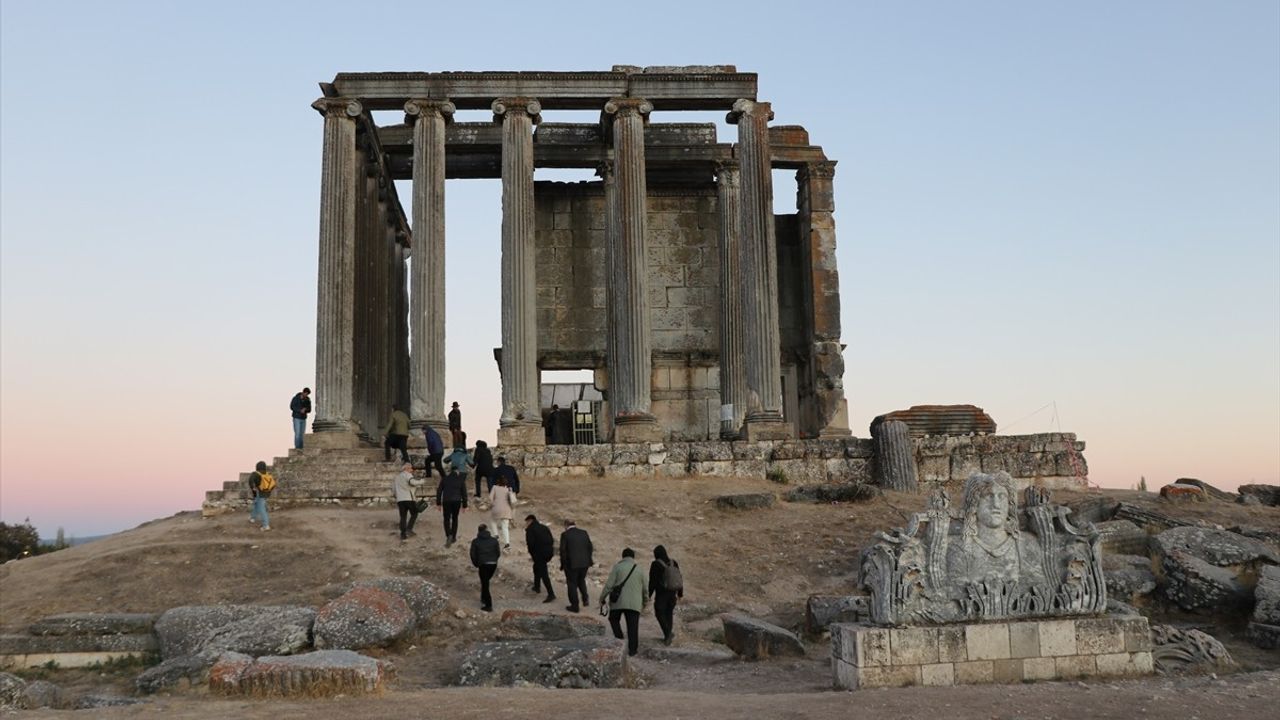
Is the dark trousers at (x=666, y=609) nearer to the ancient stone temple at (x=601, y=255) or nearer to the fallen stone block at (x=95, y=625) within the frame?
the fallen stone block at (x=95, y=625)

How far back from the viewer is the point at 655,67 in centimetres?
2669

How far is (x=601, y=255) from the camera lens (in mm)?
31812

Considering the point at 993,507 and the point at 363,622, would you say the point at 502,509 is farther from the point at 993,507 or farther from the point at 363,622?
the point at 993,507

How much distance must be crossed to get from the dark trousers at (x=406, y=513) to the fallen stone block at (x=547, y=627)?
15.8 ft

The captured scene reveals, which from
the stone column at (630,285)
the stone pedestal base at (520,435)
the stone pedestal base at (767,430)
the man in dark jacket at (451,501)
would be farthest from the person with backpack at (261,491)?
the stone pedestal base at (767,430)

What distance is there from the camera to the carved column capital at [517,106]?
26.0 meters

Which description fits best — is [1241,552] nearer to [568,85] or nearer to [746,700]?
[746,700]

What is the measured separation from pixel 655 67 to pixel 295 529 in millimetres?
14146

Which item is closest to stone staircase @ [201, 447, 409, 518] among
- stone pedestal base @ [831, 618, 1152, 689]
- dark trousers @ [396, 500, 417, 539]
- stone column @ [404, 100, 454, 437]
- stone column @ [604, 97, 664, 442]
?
stone column @ [404, 100, 454, 437]

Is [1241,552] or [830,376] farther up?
[830,376]

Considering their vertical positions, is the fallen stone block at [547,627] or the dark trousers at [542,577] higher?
the dark trousers at [542,577]

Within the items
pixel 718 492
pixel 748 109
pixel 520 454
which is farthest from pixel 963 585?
pixel 748 109

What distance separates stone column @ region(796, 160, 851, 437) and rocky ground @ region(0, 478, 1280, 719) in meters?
6.42

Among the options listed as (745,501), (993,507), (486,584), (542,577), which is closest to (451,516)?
(542,577)
